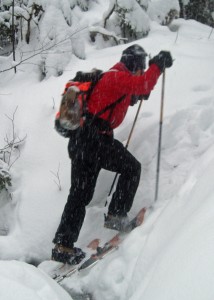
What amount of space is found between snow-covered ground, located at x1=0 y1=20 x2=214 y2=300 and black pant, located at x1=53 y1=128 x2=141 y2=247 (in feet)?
1.28

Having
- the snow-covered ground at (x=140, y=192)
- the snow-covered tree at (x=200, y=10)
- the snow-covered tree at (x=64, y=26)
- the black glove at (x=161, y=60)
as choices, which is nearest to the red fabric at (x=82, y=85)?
the black glove at (x=161, y=60)

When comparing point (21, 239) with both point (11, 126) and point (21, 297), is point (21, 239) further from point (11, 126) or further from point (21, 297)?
point (21, 297)

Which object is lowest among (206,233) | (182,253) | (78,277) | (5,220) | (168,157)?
(5,220)

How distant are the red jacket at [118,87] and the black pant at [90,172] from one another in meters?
0.30

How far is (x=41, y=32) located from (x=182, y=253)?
6.71m

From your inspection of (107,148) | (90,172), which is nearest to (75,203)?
(90,172)

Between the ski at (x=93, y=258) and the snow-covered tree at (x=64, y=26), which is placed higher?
the snow-covered tree at (x=64, y=26)

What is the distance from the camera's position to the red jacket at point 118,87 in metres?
3.88

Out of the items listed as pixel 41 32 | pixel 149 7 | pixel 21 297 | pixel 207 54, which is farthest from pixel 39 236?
pixel 149 7

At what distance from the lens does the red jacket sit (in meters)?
3.88

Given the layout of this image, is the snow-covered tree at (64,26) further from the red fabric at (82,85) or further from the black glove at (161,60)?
the black glove at (161,60)

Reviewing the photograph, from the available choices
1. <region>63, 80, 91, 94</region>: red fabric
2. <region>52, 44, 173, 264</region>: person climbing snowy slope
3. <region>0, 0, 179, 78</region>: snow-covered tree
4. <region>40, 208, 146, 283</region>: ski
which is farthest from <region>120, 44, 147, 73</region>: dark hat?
<region>0, 0, 179, 78</region>: snow-covered tree

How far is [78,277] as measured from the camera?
4.00 meters

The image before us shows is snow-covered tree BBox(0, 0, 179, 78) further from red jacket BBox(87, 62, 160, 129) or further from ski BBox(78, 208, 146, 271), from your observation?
ski BBox(78, 208, 146, 271)
